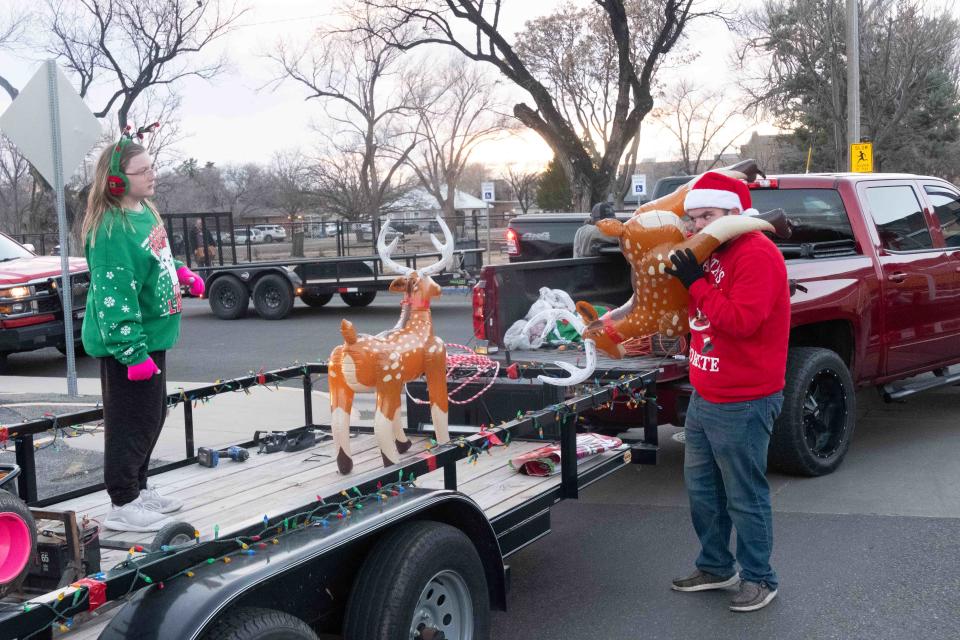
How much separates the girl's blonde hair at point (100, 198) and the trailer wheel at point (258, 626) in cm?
176

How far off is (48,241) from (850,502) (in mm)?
32128

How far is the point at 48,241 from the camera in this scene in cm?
3275

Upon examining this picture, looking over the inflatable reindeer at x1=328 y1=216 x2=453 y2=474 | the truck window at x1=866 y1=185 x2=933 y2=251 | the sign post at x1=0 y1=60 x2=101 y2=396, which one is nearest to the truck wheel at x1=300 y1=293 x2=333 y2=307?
the sign post at x1=0 y1=60 x2=101 y2=396

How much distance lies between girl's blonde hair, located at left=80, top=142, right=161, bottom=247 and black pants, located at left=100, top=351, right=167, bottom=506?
1.69ft

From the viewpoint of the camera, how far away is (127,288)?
368cm

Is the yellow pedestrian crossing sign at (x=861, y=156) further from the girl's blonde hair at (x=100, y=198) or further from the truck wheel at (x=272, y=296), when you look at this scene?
the girl's blonde hair at (x=100, y=198)

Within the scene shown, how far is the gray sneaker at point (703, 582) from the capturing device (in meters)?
4.50

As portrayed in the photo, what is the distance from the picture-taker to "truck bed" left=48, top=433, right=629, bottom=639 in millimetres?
3979

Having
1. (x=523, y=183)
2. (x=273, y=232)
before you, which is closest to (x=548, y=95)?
(x=273, y=232)

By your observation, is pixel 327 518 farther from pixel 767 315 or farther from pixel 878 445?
pixel 878 445

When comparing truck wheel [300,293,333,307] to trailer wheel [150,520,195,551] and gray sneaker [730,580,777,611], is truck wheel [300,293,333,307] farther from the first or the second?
trailer wheel [150,520,195,551]

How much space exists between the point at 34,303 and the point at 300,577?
33.7 ft

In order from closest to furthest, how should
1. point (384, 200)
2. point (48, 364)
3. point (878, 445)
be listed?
point (878, 445)
point (48, 364)
point (384, 200)

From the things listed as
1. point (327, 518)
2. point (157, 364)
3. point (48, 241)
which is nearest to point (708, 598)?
point (327, 518)
